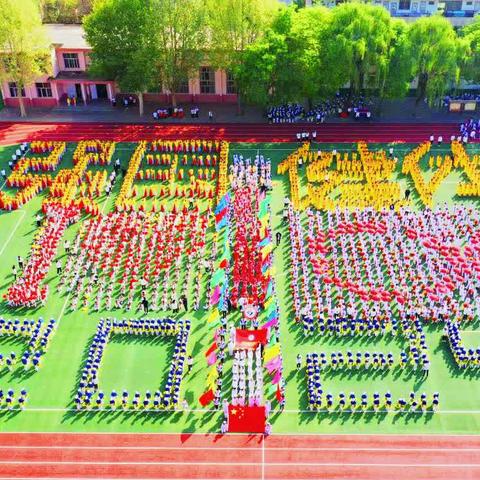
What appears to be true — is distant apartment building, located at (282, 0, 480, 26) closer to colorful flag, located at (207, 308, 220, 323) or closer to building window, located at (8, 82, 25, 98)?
building window, located at (8, 82, 25, 98)

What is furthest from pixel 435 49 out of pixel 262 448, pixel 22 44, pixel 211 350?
pixel 262 448

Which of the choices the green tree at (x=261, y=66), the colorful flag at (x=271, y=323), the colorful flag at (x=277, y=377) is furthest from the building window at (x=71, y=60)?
the colorful flag at (x=277, y=377)

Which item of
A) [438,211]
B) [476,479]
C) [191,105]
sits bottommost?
[476,479]

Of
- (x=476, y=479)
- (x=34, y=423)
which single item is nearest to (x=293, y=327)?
(x=476, y=479)

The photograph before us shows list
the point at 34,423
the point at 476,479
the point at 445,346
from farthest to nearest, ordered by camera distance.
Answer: the point at 445,346 → the point at 34,423 → the point at 476,479

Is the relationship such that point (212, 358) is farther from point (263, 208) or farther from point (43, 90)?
point (43, 90)

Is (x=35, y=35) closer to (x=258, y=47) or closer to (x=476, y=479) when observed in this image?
(x=258, y=47)

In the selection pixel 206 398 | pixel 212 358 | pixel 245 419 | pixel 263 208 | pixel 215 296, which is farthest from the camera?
pixel 263 208
